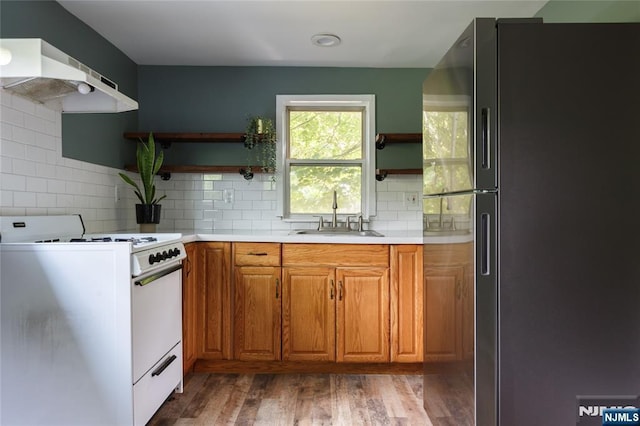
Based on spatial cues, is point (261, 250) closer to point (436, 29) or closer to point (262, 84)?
point (262, 84)

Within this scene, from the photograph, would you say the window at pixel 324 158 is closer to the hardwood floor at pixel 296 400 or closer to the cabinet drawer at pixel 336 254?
the cabinet drawer at pixel 336 254

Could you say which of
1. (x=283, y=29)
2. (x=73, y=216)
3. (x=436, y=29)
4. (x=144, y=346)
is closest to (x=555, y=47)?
(x=436, y=29)

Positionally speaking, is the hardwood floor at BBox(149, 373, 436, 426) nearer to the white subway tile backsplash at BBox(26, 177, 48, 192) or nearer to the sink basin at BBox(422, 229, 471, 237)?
the sink basin at BBox(422, 229, 471, 237)

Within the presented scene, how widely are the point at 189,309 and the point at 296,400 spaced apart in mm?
873

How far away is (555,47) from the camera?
1.42 meters

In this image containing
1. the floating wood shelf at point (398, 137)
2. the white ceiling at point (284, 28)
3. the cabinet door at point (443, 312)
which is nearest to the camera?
the cabinet door at point (443, 312)

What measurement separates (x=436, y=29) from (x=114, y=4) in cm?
197

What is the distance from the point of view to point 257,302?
2.56 meters

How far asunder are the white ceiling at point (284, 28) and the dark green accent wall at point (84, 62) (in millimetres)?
90

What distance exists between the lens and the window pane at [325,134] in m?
3.23

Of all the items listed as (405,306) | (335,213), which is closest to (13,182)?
(335,213)

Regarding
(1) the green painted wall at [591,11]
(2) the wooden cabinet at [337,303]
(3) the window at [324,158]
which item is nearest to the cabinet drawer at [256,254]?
(2) the wooden cabinet at [337,303]

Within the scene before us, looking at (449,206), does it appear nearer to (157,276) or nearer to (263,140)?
(157,276)

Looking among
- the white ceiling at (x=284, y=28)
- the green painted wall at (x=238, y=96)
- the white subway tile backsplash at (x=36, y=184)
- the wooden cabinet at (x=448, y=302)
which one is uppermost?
the white ceiling at (x=284, y=28)
